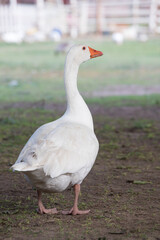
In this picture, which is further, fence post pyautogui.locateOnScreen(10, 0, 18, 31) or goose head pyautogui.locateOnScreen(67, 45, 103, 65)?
fence post pyautogui.locateOnScreen(10, 0, 18, 31)

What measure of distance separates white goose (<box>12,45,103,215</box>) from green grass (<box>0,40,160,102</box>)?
7148 mm

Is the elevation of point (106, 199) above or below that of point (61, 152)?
below

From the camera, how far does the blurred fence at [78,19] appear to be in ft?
87.7

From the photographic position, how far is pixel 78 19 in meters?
29.4

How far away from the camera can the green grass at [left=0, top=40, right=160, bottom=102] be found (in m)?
12.8

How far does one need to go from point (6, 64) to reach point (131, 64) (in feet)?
15.5

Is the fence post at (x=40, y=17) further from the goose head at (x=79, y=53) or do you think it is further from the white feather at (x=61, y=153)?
the white feather at (x=61, y=153)

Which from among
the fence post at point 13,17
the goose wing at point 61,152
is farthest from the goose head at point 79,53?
the fence post at point 13,17

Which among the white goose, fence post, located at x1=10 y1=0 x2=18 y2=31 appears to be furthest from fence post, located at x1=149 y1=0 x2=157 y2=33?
the white goose

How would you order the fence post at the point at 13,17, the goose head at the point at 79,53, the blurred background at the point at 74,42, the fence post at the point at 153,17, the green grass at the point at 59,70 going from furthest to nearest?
the fence post at the point at 153,17 < the fence post at the point at 13,17 < the blurred background at the point at 74,42 < the green grass at the point at 59,70 < the goose head at the point at 79,53

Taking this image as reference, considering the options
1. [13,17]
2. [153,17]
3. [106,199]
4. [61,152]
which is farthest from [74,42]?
[61,152]

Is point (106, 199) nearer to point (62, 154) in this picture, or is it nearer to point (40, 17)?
point (62, 154)

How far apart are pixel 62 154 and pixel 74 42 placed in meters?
19.5

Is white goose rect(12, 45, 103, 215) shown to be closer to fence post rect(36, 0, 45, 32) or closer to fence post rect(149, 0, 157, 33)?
fence post rect(149, 0, 157, 33)
